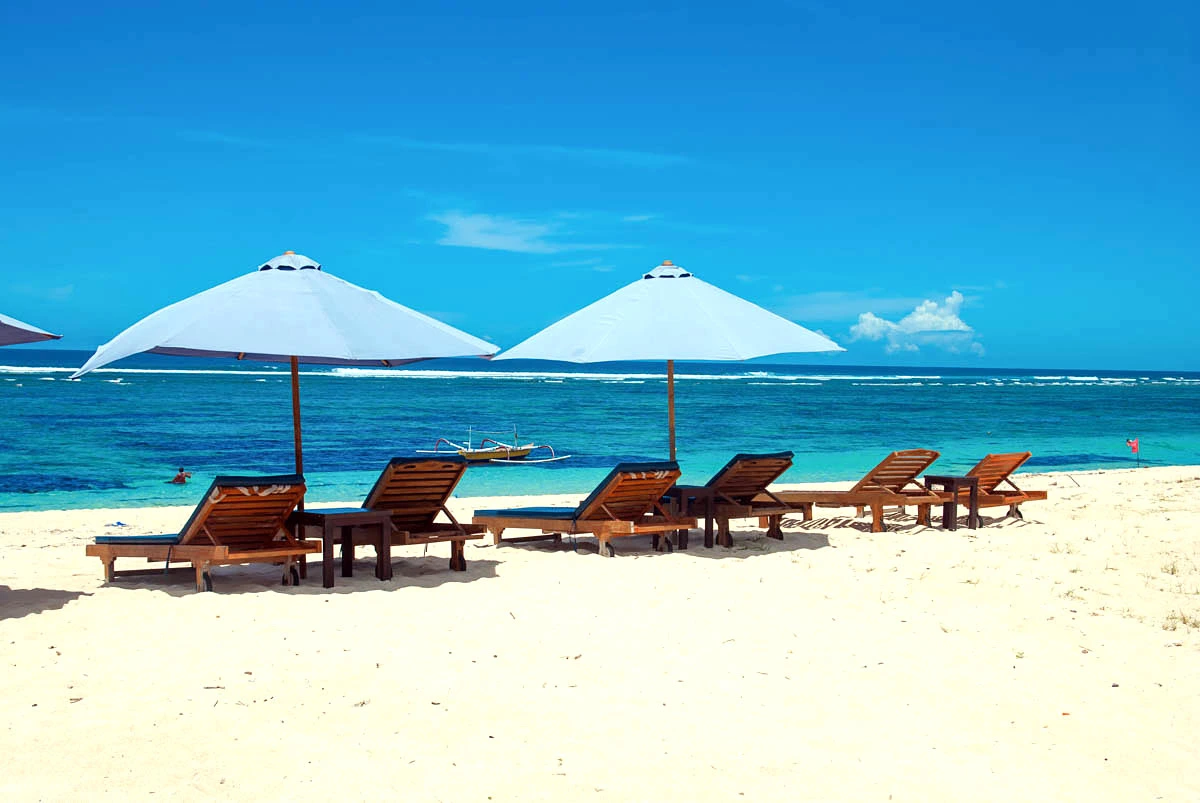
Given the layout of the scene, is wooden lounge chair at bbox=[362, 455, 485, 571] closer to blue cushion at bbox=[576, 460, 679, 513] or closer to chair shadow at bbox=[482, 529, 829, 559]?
blue cushion at bbox=[576, 460, 679, 513]

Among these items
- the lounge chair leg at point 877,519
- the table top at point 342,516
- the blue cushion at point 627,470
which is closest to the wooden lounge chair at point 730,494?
the blue cushion at point 627,470

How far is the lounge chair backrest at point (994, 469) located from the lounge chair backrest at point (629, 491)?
3.77 m

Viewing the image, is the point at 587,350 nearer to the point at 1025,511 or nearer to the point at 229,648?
the point at 229,648

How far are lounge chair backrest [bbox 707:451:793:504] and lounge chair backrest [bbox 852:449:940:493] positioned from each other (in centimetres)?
146

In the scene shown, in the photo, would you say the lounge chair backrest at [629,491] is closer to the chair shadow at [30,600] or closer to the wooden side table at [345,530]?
the wooden side table at [345,530]

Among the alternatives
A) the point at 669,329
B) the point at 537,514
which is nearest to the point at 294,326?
the point at 537,514

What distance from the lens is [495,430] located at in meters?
34.4

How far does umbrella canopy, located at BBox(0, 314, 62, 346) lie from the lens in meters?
5.61

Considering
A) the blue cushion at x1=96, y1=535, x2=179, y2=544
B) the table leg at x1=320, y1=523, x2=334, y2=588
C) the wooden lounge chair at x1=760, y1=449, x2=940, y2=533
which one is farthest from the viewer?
the wooden lounge chair at x1=760, y1=449, x2=940, y2=533

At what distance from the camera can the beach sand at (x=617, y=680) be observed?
12.3 feet

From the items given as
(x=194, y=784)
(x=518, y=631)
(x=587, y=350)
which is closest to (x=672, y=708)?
(x=518, y=631)

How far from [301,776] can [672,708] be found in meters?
1.55

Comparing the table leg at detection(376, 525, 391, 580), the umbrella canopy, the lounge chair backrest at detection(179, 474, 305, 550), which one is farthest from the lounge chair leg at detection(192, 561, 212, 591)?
the umbrella canopy

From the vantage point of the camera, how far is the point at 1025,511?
443 inches
